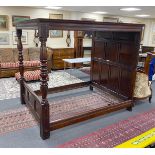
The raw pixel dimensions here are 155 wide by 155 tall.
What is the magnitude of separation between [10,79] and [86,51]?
154 inches

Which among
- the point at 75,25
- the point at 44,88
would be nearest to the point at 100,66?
the point at 75,25

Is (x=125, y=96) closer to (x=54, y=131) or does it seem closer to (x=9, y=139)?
(x=54, y=131)

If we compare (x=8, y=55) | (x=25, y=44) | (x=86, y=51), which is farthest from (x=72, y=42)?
(x=8, y=55)

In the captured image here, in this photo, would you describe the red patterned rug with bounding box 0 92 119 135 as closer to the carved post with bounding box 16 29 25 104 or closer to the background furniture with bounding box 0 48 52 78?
the carved post with bounding box 16 29 25 104

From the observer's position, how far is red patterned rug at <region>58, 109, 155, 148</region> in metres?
2.53

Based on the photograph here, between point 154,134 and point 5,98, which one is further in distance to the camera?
point 5,98

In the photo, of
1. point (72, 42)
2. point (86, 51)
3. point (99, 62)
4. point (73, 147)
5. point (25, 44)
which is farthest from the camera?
point (86, 51)

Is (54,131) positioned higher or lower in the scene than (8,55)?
lower

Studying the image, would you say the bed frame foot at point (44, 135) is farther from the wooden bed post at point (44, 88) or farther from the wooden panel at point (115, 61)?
the wooden panel at point (115, 61)

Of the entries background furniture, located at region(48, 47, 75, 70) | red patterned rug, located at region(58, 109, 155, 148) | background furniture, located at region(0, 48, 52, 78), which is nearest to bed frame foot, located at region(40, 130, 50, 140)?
red patterned rug, located at region(58, 109, 155, 148)

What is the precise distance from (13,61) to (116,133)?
467 cm

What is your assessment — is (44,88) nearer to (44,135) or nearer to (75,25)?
(44,135)

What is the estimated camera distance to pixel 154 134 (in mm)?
2010

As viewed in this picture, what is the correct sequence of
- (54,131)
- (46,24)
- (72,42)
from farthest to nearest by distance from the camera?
(72,42)
(54,131)
(46,24)
